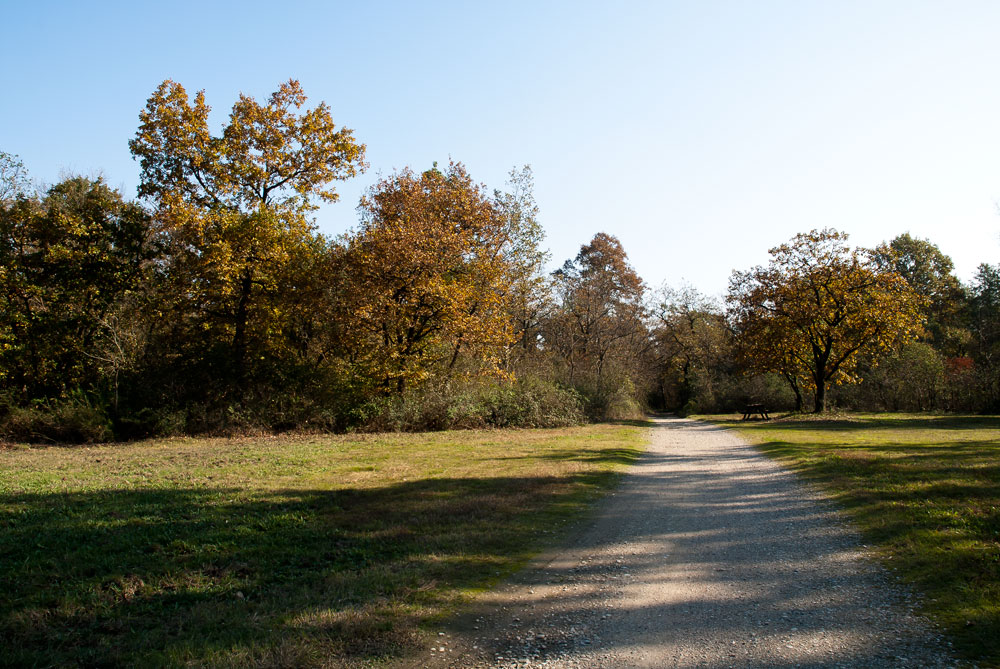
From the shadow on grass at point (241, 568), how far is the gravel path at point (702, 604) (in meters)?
0.57

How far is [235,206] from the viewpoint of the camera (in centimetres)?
2194

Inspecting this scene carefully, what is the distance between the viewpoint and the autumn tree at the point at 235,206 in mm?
20219

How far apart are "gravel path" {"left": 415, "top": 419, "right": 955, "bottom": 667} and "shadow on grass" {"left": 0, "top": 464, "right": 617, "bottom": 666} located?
1.85 ft

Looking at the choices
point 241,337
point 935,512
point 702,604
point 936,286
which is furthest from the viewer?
point 936,286

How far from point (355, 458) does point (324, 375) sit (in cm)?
961

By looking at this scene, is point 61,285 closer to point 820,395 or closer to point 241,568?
point 241,568

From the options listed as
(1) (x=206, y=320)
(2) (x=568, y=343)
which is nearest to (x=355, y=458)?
(1) (x=206, y=320)

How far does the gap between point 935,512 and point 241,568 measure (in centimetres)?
770

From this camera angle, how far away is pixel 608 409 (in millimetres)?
31219

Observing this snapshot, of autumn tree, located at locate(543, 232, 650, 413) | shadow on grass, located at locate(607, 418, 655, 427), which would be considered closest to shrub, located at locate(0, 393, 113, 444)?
shadow on grass, located at locate(607, 418, 655, 427)

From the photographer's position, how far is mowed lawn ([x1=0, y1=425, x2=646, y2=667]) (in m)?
3.98

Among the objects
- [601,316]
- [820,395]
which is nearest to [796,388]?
[820,395]

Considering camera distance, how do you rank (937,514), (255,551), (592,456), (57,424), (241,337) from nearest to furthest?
(255,551), (937,514), (592,456), (57,424), (241,337)

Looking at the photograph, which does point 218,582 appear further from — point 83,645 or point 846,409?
point 846,409
